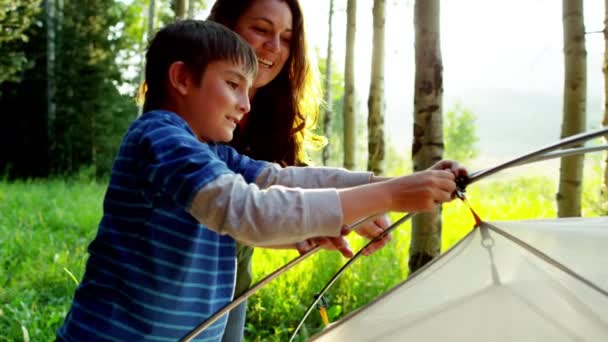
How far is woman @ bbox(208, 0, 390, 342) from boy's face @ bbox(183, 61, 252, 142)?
593 millimetres

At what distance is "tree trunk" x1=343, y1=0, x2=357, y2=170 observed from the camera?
499cm

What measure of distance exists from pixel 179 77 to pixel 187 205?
34 cm

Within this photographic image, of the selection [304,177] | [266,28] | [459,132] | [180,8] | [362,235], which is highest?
[180,8]

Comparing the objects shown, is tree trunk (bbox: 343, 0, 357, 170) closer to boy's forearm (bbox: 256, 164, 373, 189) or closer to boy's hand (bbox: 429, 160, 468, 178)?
boy's forearm (bbox: 256, 164, 373, 189)

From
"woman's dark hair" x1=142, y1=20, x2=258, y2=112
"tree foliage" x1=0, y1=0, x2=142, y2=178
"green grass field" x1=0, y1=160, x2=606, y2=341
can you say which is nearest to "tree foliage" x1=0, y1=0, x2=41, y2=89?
"tree foliage" x1=0, y1=0, x2=142, y2=178

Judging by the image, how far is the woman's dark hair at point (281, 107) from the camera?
1.77m

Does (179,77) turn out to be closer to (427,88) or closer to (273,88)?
(273,88)

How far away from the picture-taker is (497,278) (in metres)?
1.30

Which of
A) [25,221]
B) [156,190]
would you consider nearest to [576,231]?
[156,190]

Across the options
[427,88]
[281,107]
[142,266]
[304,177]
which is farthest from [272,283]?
[142,266]

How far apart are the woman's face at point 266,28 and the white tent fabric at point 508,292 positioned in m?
0.78

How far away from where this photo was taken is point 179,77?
3.67 ft

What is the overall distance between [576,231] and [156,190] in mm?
871

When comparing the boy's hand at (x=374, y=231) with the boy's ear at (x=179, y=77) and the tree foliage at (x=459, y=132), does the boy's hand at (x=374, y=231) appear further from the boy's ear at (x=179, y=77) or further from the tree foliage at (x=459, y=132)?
the tree foliage at (x=459, y=132)
